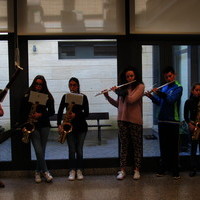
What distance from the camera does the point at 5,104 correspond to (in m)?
5.02

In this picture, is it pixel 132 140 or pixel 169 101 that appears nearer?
pixel 169 101

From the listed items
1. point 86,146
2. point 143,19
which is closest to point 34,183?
point 86,146

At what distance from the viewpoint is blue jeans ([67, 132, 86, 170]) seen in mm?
4805

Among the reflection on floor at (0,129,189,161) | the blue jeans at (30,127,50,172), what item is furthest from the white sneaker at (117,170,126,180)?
the blue jeans at (30,127,50,172)

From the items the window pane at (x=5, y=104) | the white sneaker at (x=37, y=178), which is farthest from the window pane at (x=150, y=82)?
the window pane at (x=5, y=104)

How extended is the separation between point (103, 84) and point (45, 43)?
979mm

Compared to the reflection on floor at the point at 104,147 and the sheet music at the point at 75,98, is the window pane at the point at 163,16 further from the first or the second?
the reflection on floor at the point at 104,147

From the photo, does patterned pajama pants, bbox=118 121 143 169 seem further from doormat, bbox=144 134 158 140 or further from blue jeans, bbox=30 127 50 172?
blue jeans, bbox=30 127 50 172

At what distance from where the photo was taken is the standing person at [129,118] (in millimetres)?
4762

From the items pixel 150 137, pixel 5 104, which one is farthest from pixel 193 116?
pixel 5 104

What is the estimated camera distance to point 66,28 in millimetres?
4938

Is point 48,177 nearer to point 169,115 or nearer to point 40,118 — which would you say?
point 40,118

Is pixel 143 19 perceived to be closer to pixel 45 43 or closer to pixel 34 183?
pixel 45 43

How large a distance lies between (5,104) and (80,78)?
1.09 meters
